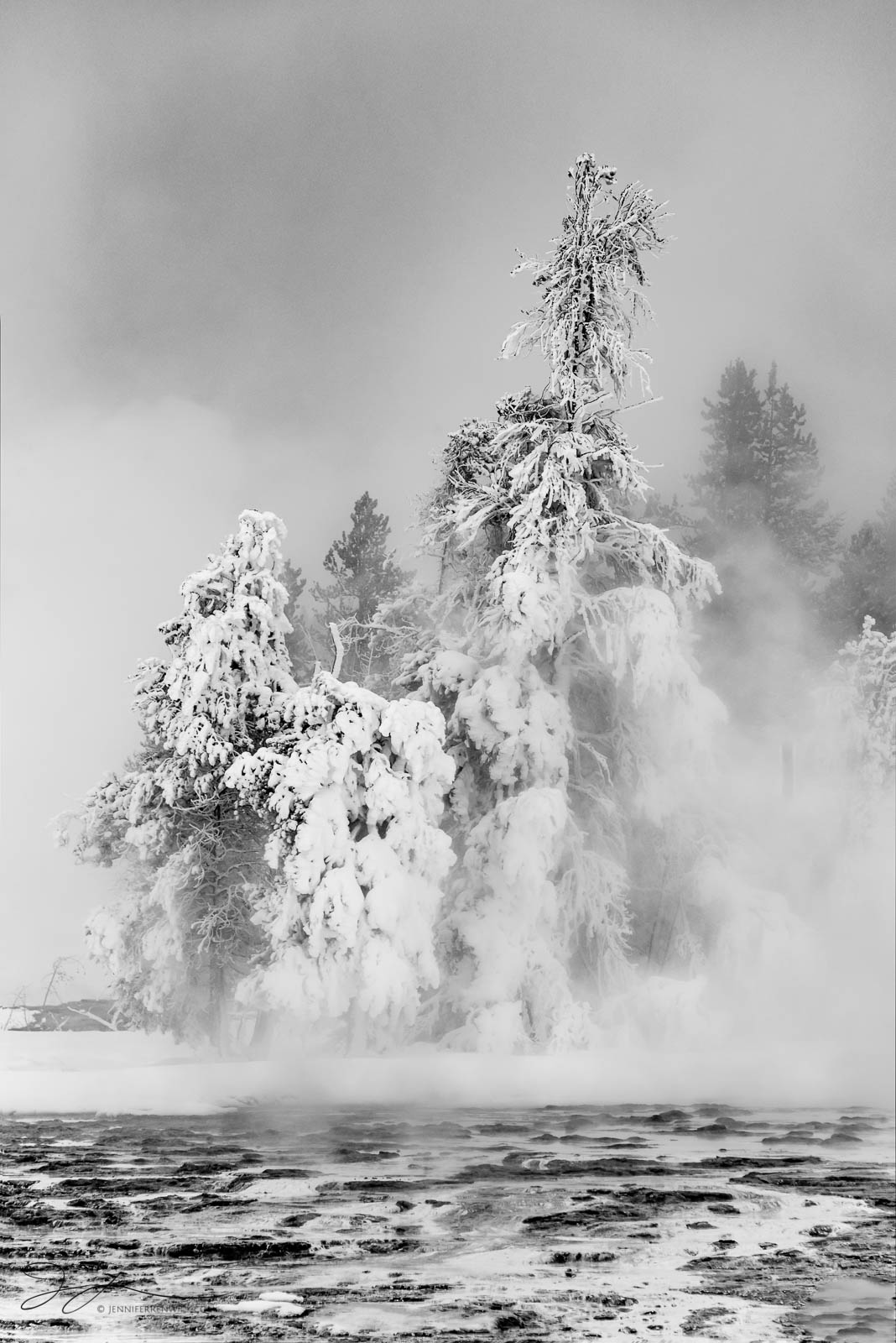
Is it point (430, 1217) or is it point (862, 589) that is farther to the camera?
point (862, 589)

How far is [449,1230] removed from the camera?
26.8ft

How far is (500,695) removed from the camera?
62.3ft

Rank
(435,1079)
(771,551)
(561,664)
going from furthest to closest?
(771,551)
(561,664)
(435,1079)

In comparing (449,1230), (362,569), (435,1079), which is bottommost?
(449,1230)

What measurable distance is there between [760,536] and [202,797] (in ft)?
63.7

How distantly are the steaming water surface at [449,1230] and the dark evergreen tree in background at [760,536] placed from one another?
16554 mm

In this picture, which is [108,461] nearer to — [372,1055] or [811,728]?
[811,728]

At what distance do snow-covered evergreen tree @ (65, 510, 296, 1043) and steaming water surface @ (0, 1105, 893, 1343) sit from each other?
5123mm

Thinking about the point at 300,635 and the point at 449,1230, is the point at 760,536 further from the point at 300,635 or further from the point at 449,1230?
the point at 449,1230

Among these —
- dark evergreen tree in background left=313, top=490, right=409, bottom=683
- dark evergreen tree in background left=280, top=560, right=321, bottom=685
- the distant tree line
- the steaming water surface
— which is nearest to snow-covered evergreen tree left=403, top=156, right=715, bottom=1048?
dark evergreen tree in background left=280, top=560, right=321, bottom=685

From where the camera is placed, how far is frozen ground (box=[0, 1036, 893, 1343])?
6.31m

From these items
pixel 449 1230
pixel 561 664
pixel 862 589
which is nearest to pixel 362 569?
pixel 561 664

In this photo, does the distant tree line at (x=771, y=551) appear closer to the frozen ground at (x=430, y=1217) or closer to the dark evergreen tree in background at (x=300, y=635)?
the dark evergreen tree in background at (x=300, y=635)

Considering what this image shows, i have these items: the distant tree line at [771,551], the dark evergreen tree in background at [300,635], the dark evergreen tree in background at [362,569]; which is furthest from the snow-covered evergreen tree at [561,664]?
the dark evergreen tree in background at [362,569]
